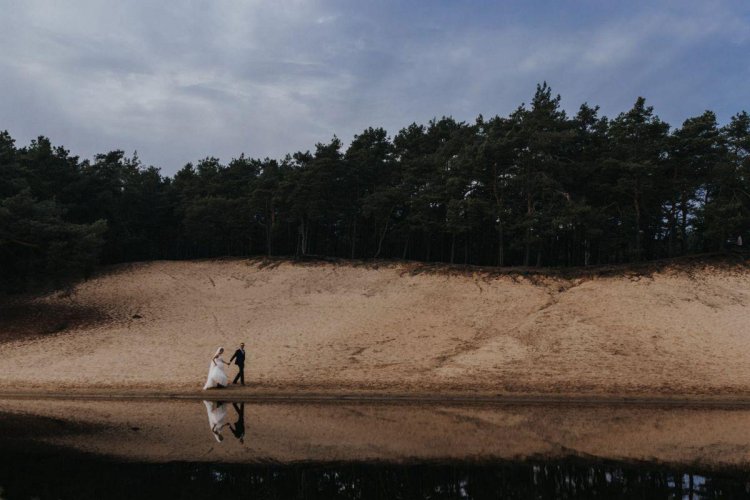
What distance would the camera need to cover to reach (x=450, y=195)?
167 feet

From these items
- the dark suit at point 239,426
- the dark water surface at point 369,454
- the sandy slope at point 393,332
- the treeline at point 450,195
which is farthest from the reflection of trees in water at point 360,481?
the treeline at point 450,195

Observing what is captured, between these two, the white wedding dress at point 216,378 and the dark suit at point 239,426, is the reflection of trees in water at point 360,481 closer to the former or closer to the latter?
the dark suit at point 239,426

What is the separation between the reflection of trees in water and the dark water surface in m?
0.03

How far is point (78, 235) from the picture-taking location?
3622cm

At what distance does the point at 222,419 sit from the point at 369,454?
623cm

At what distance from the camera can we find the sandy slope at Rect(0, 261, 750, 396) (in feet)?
78.0

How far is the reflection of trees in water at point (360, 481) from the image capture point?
28.9 ft

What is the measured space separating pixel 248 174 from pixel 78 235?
129ft

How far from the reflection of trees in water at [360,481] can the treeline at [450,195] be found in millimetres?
29693

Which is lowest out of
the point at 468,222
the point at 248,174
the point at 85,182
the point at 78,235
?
the point at 78,235

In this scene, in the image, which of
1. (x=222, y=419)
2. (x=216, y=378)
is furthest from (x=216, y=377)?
(x=222, y=419)

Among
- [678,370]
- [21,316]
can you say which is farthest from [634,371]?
[21,316]

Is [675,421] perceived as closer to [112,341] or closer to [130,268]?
[112,341]

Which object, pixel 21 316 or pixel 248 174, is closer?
pixel 21 316
